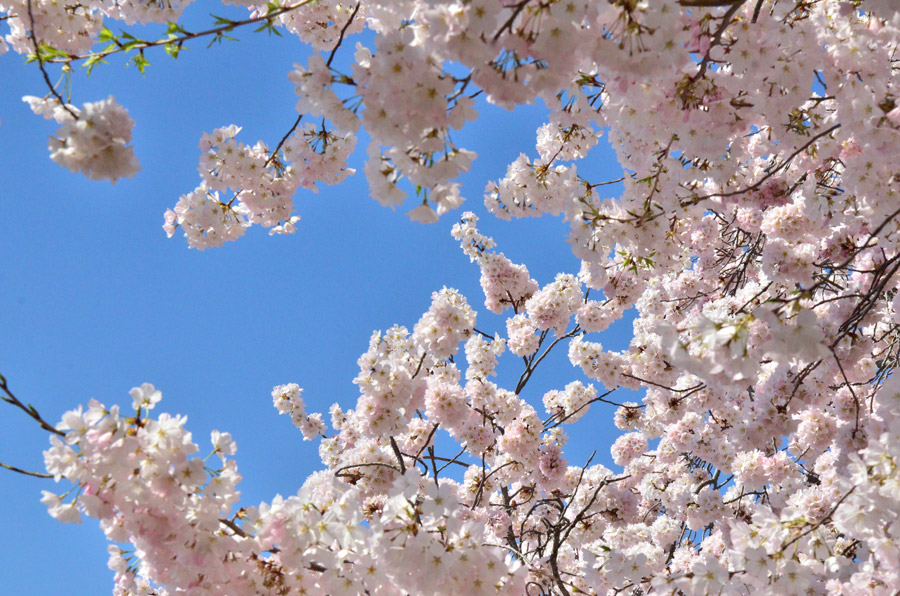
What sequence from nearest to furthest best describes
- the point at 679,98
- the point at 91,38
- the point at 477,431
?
Result: 1. the point at 679,98
2. the point at 91,38
3. the point at 477,431

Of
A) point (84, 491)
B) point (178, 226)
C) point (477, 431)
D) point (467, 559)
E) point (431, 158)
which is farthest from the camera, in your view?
point (477, 431)

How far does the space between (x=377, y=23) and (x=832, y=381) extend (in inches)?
177

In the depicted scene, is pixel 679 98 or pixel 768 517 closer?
pixel 768 517

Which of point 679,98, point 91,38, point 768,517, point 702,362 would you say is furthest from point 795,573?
point 91,38

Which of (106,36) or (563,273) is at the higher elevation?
(563,273)

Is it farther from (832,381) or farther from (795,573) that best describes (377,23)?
(832,381)

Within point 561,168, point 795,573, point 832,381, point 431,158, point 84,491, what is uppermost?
point 561,168

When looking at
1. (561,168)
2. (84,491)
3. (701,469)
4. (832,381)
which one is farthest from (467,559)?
(701,469)

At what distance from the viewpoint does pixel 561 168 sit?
4.08m

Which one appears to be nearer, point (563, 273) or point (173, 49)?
point (173, 49)

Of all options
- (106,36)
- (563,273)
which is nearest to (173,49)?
(106,36)

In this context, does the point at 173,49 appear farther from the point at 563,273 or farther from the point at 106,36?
the point at 563,273

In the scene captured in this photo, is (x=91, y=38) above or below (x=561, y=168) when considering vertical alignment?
above

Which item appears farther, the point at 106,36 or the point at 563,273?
the point at 563,273
